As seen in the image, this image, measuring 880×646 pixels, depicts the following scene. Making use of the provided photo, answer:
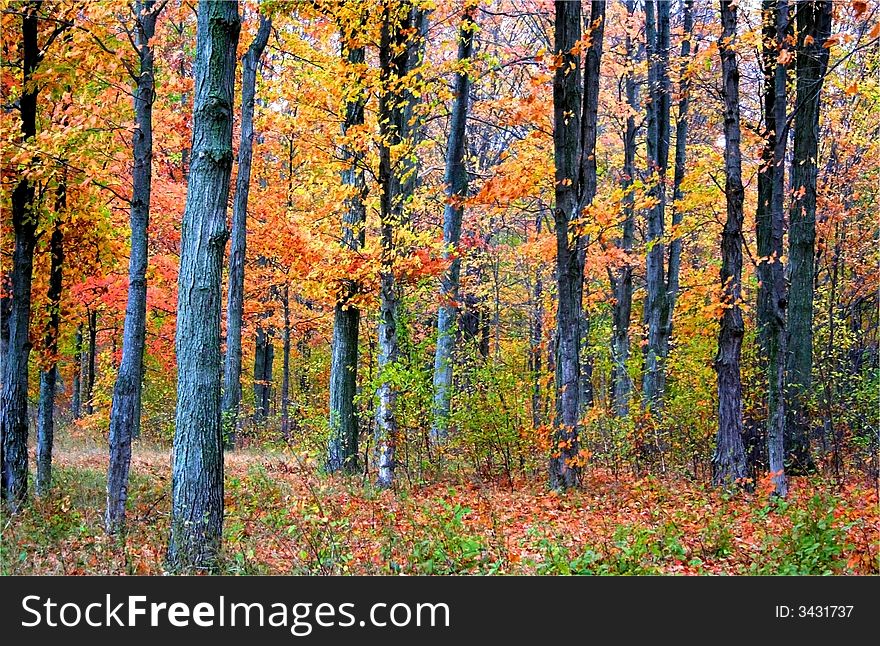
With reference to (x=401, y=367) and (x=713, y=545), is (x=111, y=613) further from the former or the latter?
(x=401, y=367)

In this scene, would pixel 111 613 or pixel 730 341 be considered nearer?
pixel 111 613

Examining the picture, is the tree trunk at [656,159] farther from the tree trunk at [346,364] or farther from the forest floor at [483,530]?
the tree trunk at [346,364]

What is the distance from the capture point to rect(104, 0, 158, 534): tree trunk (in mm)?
9594

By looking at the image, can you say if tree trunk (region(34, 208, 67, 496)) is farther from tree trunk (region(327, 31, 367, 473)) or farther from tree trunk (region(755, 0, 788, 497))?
tree trunk (region(755, 0, 788, 497))

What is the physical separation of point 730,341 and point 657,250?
29.1ft

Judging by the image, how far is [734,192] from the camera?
10.1 metres

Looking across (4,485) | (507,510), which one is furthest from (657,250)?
(4,485)

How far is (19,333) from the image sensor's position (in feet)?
35.5

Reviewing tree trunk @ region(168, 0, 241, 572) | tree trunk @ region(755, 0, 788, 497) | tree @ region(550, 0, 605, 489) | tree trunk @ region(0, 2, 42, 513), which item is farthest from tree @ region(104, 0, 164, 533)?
tree trunk @ region(755, 0, 788, 497)

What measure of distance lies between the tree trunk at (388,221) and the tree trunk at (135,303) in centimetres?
346

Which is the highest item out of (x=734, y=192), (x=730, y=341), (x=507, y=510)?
(x=734, y=192)

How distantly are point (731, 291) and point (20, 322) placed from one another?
10.2 m

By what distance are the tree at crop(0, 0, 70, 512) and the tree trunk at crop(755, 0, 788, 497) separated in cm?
1015

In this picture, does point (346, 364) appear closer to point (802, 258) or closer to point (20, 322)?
point (20, 322)
